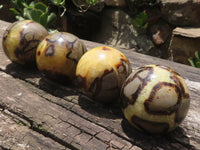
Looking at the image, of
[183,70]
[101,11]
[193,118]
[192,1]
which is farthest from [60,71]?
[101,11]

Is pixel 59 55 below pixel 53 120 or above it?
above

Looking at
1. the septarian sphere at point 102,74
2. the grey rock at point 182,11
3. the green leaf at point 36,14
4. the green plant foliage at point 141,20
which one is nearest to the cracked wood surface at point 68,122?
the septarian sphere at point 102,74

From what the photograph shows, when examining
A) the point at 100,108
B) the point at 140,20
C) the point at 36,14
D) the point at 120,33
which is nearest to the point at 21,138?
the point at 100,108

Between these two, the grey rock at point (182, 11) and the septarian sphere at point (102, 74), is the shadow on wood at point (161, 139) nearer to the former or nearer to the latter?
the septarian sphere at point (102, 74)

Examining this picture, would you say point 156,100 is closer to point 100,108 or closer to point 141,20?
point 100,108

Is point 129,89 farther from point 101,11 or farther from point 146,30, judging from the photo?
point 101,11
